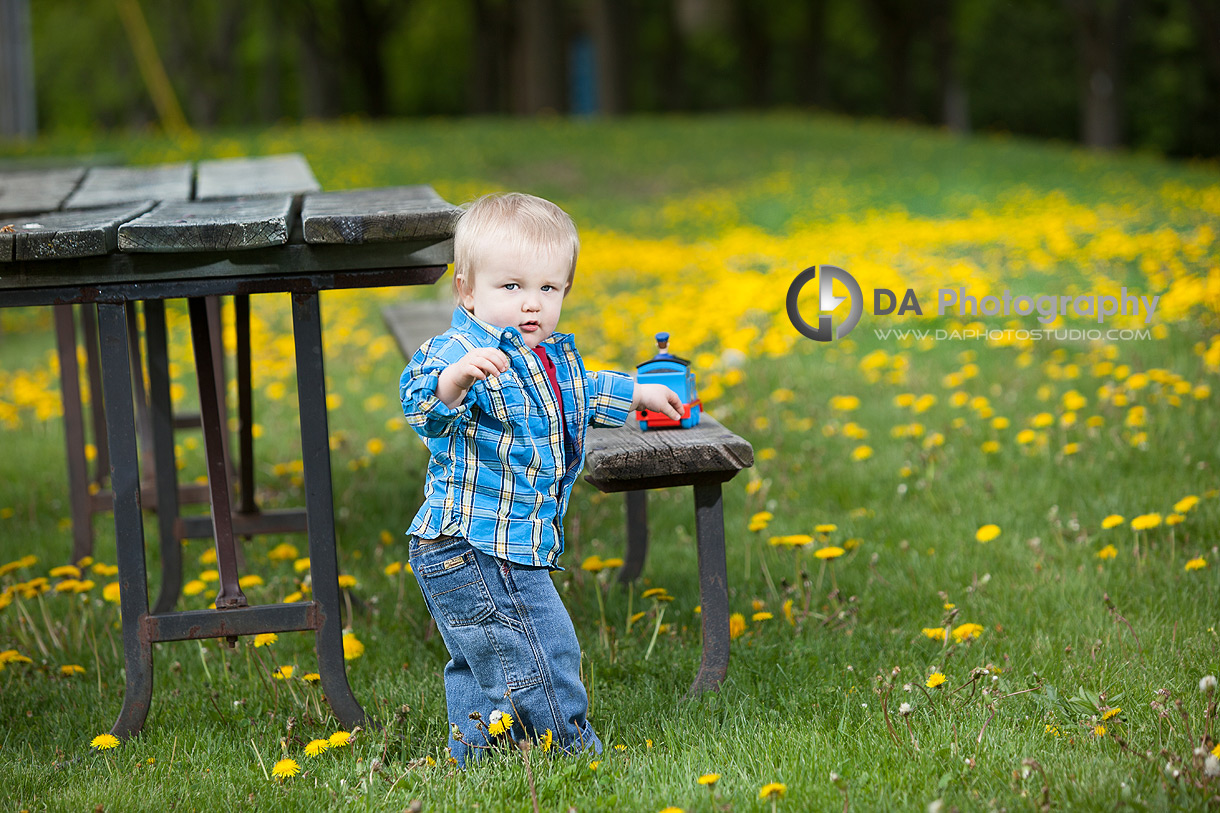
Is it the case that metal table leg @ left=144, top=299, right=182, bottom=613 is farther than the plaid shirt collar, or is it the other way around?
metal table leg @ left=144, top=299, right=182, bottom=613

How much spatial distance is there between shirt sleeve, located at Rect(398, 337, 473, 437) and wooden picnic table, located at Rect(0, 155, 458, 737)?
33 cm

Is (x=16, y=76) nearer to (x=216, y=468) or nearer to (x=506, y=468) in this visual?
(x=216, y=468)

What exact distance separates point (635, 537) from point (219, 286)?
1.46 m

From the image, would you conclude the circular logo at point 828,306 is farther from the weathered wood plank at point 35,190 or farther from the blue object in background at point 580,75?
the blue object in background at point 580,75

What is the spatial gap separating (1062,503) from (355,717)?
2.42 m

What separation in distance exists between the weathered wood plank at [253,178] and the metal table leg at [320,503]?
88 cm

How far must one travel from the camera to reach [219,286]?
2420 millimetres

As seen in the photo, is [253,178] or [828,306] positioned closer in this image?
[253,178]

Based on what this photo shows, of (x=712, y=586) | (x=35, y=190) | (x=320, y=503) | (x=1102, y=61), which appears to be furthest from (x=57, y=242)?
(x=1102, y=61)

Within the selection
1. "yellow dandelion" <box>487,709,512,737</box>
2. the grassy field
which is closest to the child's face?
"yellow dandelion" <box>487,709,512,737</box>

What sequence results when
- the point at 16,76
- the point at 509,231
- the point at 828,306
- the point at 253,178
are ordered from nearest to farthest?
1. the point at 509,231
2. the point at 253,178
3. the point at 828,306
4. the point at 16,76

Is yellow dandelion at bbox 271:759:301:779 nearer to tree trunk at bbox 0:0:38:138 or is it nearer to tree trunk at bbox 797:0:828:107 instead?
tree trunk at bbox 0:0:38:138

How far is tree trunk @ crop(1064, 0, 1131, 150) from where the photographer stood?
2408 centimetres

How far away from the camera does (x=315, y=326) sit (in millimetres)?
2518
